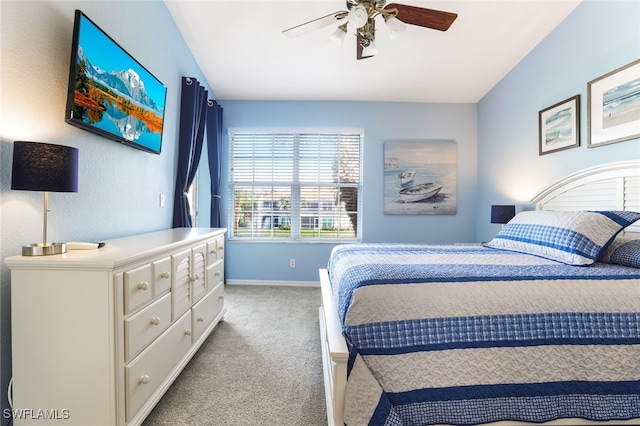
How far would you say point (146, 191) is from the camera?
2260mm

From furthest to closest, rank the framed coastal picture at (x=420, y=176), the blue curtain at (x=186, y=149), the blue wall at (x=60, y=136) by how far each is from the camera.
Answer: the framed coastal picture at (x=420, y=176) → the blue curtain at (x=186, y=149) → the blue wall at (x=60, y=136)

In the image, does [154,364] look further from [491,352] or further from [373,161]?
[373,161]

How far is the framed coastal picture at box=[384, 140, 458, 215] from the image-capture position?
12.7 feet

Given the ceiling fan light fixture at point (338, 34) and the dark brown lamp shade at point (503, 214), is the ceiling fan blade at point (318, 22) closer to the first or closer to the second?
the ceiling fan light fixture at point (338, 34)

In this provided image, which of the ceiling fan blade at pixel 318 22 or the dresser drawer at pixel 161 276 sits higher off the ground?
the ceiling fan blade at pixel 318 22

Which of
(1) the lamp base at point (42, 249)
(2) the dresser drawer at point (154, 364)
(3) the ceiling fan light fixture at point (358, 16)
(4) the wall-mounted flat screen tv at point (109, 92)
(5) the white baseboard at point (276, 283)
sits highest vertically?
(3) the ceiling fan light fixture at point (358, 16)

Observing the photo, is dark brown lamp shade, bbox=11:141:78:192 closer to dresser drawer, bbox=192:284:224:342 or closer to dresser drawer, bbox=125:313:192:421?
dresser drawer, bbox=125:313:192:421

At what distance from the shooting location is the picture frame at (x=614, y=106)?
1901mm

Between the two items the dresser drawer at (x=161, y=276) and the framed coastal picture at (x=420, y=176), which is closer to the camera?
the dresser drawer at (x=161, y=276)

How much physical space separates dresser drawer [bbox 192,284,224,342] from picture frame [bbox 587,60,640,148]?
10.5 ft

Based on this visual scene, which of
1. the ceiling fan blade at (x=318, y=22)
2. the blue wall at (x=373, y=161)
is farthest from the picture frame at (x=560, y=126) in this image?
the ceiling fan blade at (x=318, y=22)

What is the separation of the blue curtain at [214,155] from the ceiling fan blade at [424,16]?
2541mm

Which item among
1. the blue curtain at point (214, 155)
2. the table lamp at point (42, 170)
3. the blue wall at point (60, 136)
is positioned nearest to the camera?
the table lamp at point (42, 170)

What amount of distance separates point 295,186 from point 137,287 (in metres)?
2.85
